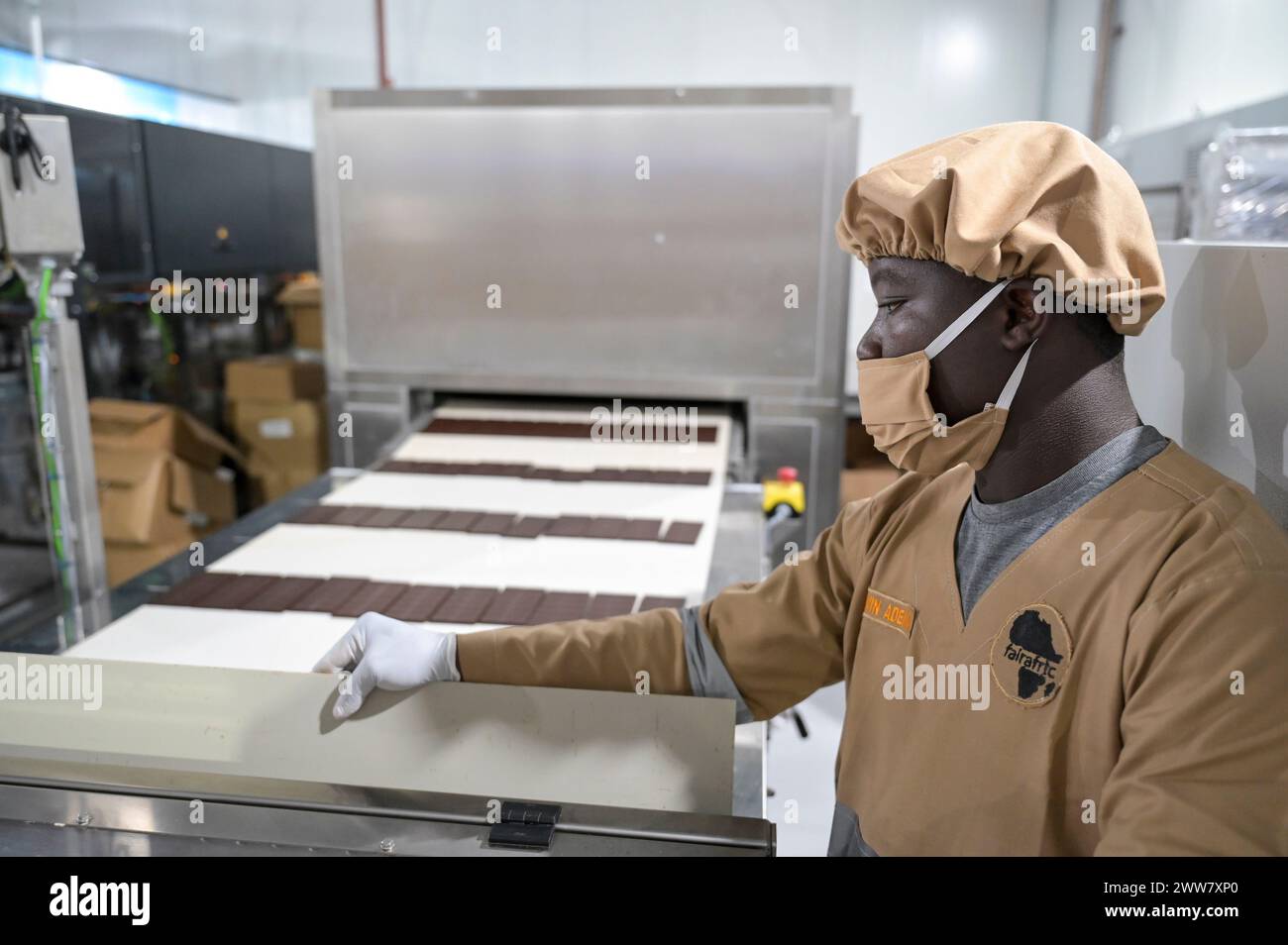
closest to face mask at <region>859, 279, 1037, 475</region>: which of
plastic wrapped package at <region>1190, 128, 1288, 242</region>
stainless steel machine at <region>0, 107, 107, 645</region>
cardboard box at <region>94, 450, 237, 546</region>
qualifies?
stainless steel machine at <region>0, 107, 107, 645</region>

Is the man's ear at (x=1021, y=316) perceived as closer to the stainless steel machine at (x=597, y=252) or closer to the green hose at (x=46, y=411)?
the green hose at (x=46, y=411)

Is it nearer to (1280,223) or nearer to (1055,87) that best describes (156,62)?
(1055,87)

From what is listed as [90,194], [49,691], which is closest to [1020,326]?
[49,691]

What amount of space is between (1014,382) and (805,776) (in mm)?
2455

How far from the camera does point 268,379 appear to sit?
4562 millimetres

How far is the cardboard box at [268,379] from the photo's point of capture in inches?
179

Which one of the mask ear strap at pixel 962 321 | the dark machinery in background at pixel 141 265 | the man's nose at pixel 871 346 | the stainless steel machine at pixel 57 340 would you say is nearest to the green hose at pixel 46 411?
the stainless steel machine at pixel 57 340

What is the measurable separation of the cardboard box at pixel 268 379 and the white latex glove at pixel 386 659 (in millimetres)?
3414

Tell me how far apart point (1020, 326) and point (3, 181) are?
237 cm

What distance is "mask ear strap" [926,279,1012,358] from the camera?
1.12 m

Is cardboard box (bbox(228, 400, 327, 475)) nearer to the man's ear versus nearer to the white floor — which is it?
the white floor

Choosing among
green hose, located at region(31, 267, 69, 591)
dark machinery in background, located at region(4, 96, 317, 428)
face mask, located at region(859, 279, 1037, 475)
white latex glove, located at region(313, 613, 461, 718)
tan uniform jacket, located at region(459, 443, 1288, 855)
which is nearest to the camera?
tan uniform jacket, located at region(459, 443, 1288, 855)

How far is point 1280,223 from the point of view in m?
2.92

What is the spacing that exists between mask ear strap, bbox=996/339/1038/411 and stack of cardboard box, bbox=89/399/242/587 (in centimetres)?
364
